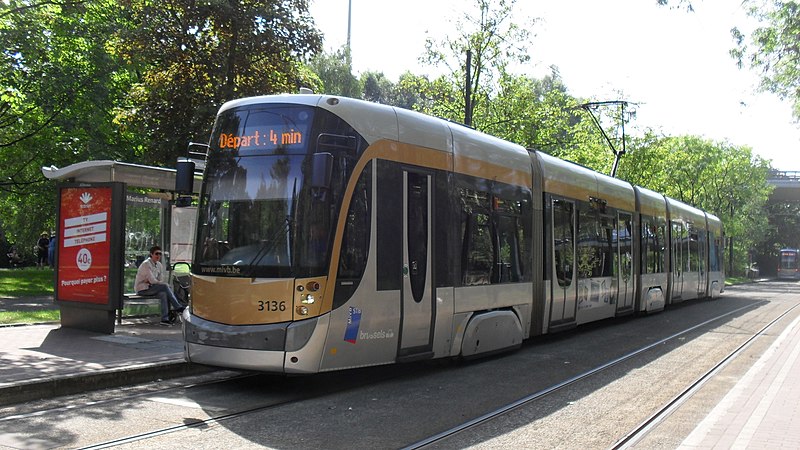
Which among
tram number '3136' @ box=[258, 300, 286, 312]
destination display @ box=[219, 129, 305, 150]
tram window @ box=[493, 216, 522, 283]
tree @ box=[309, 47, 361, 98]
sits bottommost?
tram number '3136' @ box=[258, 300, 286, 312]

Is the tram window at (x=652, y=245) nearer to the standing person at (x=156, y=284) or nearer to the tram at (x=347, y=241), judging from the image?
the tram at (x=347, y=241)

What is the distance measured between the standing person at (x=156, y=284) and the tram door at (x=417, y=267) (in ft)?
20.0

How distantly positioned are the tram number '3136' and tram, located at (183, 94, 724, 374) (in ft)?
0.03

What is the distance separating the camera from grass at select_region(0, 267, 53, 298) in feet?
65.2

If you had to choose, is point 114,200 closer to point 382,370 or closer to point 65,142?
point 382,370

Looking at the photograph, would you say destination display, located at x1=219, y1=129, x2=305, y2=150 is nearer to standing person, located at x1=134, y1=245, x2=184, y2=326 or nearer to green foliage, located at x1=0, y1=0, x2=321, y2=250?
standing person, located at x1=134, y1=245, x2=184, y2=326

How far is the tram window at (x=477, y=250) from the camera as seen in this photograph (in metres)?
9.53

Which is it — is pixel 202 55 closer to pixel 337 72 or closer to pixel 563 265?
pixel 563 265

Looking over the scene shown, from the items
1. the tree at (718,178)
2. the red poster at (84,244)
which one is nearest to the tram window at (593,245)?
the red poster at (84,244)

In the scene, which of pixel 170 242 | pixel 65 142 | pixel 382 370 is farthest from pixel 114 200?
pixel 65 142

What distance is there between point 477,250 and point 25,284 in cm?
1912

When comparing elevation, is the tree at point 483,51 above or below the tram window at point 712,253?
above

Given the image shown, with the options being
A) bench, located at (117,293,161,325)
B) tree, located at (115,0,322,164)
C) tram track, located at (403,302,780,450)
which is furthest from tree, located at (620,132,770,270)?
bench, located at (117,293,161,325)

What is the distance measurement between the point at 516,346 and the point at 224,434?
581 cm
